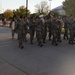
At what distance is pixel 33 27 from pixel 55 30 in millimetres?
1521

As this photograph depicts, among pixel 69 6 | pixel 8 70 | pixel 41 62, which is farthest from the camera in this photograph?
pixel 69 6

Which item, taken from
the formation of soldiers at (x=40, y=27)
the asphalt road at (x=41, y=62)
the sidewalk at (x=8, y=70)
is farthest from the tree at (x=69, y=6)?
the sidewalk at (x=8, y=70)

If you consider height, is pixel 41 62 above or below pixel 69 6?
below

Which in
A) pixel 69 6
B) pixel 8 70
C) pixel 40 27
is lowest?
pixel 8 70

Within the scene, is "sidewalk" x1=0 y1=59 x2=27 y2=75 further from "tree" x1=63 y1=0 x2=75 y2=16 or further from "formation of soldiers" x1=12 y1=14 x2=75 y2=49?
"tree" x1=63 y1=0 x2=75 y2=16

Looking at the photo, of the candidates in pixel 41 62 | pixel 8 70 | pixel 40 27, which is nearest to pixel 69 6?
pixel 40 27

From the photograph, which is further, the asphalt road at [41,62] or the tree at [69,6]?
the tree at [69,6]

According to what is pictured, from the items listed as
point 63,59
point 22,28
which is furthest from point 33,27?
point 63,59

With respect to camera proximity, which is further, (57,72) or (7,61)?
(7,61)

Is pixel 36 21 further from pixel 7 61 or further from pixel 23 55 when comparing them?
pixel 7 61

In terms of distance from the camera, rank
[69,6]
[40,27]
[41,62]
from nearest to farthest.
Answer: [41,62], [40,27], [69,6]

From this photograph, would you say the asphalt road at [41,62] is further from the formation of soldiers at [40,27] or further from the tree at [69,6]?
the tree at [69,6]

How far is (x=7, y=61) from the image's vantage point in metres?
10.4

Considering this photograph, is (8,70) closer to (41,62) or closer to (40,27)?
(41,62)
